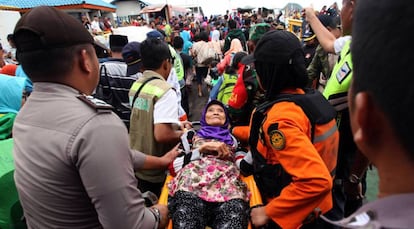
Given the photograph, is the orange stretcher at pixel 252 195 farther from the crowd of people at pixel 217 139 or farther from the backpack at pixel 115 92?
the backpack at pixel 115 92

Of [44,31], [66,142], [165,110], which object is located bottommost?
[165,110]

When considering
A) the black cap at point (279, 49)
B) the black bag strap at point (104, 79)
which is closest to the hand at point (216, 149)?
the black cap at point (279, 49)

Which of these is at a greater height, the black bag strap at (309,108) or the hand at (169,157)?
the black bag strap at (309,108)

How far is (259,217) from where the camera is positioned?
1.72 metres

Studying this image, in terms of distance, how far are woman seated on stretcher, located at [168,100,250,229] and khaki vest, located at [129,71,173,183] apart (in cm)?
26

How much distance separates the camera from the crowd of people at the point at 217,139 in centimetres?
59

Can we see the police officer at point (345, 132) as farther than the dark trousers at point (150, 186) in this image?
No

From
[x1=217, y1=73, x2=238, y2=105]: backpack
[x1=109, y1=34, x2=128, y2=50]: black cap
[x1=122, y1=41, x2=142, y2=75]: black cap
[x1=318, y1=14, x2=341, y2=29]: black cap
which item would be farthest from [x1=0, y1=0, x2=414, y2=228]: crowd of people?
[x1=318, y1=14, x2=341, y2=29]: black cap

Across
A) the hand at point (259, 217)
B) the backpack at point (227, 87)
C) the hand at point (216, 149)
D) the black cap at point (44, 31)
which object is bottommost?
the hand at point (259, 217)

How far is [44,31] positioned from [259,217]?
5.11ft

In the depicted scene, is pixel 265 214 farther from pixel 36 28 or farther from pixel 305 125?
pixel 36 28

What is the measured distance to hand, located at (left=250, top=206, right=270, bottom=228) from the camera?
66.6 inches

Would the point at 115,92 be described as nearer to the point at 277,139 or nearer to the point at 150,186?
the point at 150,186

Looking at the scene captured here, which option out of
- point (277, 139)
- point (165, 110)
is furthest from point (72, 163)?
point (165, 110)
